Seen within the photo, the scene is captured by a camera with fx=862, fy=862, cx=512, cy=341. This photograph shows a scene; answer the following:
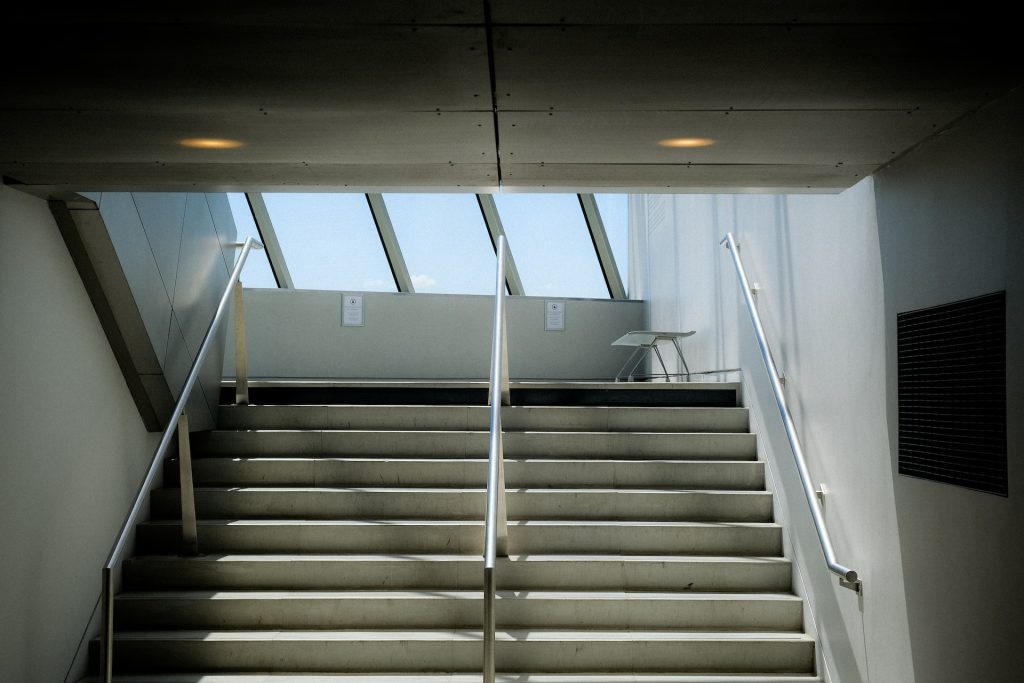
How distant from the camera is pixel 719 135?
2.73m

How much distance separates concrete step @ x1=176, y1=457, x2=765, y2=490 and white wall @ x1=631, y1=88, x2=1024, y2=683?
0.31 meters

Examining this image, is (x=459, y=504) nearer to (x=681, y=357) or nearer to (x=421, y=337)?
(x=681, y=357)

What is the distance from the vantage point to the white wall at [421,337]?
26.1ft

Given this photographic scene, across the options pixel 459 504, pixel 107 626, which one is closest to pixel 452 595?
pixel 459 504

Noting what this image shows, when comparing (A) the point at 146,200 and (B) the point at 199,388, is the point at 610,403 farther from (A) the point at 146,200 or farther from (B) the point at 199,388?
(A) the point at 146,200

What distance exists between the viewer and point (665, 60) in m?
2.12

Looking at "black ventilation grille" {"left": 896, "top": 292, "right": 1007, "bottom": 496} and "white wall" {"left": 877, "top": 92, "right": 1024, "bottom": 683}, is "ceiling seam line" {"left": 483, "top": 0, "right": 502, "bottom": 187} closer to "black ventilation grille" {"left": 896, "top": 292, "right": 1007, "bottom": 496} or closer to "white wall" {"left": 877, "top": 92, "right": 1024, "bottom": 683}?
"white wall" {"left": 877, "top": 92, "right": 1024, "bottom": 683}

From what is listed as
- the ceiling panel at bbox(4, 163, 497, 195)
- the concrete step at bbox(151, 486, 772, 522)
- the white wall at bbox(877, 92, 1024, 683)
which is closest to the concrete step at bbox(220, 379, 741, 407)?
the concrete step at bbox(151, 486, 772, 522)

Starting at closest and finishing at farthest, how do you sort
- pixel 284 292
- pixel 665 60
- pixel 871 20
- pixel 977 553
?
pixel 871 20
pixel 665 60
pixel 977 553
pixel 284 292

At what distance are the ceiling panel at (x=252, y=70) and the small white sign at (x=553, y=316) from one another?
5939mm

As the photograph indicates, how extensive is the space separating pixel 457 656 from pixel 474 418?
67.7 inches

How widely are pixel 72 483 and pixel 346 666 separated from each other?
141 cm

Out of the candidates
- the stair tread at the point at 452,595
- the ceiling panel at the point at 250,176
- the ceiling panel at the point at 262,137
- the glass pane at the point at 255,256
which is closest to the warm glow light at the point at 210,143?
the ceiling panel at the point at 262,137

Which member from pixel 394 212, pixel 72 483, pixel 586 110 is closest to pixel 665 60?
pixel 586 110
